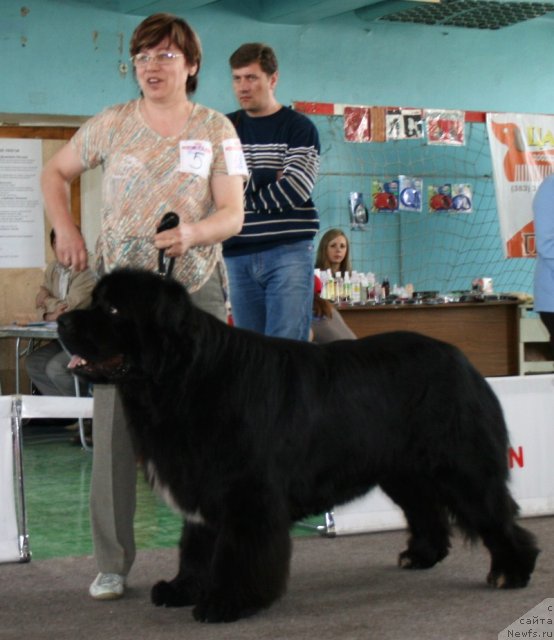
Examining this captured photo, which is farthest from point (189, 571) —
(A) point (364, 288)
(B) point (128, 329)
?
(A) point (364, 288)

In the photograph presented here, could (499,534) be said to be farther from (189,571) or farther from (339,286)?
(339,286)

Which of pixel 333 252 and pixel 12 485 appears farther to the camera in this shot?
pixel 333 252

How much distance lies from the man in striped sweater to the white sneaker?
1.28 meters

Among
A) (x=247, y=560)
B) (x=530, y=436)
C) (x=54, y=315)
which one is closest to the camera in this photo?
(x=247, y=560)

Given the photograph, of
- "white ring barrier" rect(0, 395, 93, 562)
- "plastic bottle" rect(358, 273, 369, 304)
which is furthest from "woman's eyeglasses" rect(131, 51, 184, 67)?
"plastic bottle" rect(358, 273, 369, 304)

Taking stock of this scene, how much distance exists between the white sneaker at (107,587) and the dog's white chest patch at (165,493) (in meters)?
0.49

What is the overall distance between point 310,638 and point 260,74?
7.74ft

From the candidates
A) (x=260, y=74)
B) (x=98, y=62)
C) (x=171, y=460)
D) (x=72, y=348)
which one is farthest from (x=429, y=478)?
(x=98, y=62)

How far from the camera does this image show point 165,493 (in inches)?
127

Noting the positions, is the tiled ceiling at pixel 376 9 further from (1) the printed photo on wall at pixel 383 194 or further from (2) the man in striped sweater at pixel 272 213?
(2) the man in striped sweater at pixel 272 213

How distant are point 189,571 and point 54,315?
516 cm

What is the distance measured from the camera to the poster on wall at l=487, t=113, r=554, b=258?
392 inches

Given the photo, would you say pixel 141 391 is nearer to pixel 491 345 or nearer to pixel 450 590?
pixel 450 590

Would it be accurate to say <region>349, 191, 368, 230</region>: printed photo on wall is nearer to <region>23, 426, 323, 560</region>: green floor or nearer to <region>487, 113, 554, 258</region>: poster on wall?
<region>487, 113, 554, 258</region>: poster on wall
